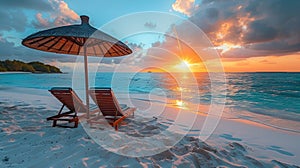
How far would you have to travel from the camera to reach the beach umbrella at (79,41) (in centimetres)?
314

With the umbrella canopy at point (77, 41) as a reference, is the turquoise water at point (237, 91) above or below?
below

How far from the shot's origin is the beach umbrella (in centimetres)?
314

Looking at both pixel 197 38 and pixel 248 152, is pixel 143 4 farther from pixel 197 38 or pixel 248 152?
pixel 248 152

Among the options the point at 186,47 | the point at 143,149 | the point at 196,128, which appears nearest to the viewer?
the point at 143,149

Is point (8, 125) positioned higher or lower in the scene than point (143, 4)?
lower

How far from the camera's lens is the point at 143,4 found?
944cm

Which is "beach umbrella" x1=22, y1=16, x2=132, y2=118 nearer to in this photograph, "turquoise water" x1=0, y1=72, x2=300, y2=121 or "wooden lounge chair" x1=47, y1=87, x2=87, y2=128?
"wooden lounge chair" x1=47, y1=87, x2=87, y2=128

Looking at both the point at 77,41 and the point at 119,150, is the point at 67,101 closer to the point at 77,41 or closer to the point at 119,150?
the point at 77,41

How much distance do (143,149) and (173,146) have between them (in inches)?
24.9

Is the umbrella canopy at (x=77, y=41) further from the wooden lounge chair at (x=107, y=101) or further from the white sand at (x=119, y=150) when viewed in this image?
the white sand at (x=119, y=150)

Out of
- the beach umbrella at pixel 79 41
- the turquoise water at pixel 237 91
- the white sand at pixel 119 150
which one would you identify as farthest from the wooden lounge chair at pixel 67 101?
the turquoise water at pixel 237 91

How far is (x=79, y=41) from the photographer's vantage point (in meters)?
4.58

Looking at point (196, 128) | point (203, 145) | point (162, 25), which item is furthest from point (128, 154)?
point (162, 25)

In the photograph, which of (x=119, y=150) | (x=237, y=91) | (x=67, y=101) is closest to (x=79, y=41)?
(x=67, y=101)
